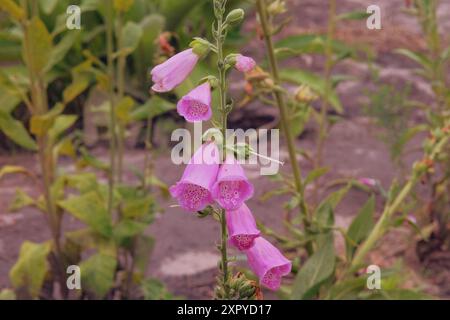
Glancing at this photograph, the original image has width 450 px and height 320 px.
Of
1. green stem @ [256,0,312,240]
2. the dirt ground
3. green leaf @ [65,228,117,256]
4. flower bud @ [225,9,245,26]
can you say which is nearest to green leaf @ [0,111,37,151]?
green leaf @ [65,228,117,256]

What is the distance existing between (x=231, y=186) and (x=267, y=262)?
0.57 ft

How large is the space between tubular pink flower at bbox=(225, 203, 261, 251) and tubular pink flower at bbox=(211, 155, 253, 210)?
0.18 ft

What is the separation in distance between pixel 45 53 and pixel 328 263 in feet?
2.70

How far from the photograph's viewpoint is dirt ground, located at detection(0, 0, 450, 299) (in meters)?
2.26

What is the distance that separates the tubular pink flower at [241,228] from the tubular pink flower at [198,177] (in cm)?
5

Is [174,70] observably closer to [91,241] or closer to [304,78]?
[91,241]

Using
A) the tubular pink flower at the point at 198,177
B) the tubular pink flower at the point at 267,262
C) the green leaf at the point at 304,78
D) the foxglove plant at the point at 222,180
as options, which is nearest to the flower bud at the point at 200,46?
the foxglove plant at the point at 222,180

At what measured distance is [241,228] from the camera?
108cm

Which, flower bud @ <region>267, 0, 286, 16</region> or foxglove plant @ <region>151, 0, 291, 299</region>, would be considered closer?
foxglove plant @ <region>151, 0, 291, 299</region>

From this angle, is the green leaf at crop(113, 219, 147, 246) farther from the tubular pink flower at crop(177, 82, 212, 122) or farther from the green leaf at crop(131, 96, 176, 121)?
the tubular pink flower at crop(177, 82, 212, 122)

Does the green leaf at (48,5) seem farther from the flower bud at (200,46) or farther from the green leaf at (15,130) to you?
the flower bud at (200,46)

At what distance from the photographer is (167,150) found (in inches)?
120

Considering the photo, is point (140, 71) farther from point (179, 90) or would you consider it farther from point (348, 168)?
point (179, 90)

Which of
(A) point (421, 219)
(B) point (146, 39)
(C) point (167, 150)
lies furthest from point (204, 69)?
(A) point (421, 219)
